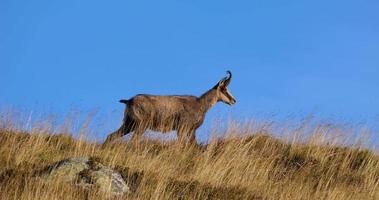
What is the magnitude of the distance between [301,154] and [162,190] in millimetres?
6119

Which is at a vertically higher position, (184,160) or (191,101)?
(191,101)

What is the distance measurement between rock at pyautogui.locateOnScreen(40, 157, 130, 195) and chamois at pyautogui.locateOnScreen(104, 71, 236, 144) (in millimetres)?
4798

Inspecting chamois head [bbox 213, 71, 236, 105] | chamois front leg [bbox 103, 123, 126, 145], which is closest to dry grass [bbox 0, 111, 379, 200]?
chamois front leg [bbox 103, 123, 126, 145]

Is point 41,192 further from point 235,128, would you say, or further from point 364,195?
point 235,128

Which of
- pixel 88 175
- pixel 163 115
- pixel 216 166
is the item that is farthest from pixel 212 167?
pixel 163 115

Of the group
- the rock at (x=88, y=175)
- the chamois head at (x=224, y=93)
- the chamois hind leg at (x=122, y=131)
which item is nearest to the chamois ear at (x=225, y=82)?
the chamois head at (x=224, y=93)

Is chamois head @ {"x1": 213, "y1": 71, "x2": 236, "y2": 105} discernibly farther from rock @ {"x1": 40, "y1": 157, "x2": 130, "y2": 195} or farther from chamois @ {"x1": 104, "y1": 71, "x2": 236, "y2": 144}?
rock @ {"x1": 40, "y1": 157, "x2": 130, "y2": 195}

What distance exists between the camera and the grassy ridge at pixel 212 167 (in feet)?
34.2

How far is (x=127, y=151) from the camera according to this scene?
45.3 feet

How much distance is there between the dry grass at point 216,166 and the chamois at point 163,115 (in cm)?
149

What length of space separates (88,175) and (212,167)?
10.5ft

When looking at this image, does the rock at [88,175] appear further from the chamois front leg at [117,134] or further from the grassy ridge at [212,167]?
the chamois front leg at [117,134]

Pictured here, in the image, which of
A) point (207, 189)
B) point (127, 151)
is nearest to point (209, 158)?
point (127, 151)

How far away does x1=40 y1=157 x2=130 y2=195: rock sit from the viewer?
10078 mm
